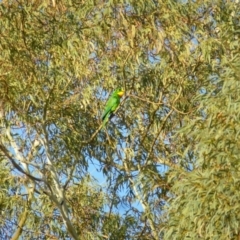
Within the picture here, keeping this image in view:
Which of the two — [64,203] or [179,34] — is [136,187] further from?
[179,34]

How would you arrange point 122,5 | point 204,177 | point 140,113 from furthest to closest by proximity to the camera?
point 140,113 → point 122,5 → point 204,177

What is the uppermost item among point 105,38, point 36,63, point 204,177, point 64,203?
point 105,38

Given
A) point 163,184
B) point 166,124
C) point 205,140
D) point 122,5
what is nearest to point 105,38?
point 122,5

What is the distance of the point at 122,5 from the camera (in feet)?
25.6

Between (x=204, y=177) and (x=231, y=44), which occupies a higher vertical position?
(x=231, y=44)

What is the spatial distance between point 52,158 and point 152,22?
5.16ft

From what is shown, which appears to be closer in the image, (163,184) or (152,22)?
(163,184)

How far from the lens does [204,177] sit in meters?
5.93

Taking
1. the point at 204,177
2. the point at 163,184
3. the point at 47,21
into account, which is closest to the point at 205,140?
the point at 204,177

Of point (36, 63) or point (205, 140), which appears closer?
point (205, 140)

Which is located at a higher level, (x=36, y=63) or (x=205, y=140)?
(x=36, y=63)

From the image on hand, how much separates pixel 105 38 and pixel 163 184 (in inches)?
62.9

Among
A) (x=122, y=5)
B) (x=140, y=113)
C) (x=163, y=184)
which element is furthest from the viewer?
(x=140, y=113)

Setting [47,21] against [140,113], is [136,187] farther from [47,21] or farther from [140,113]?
[47,21]
